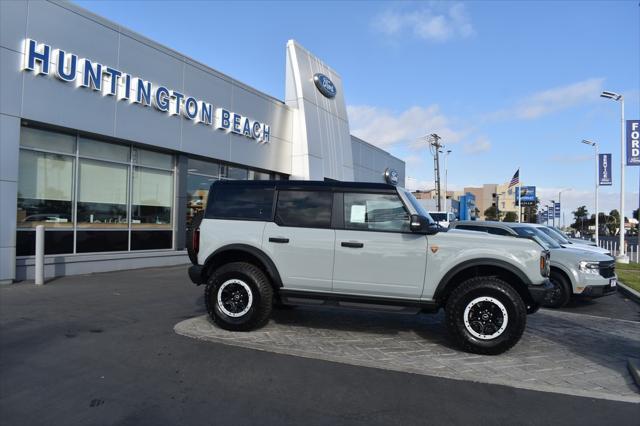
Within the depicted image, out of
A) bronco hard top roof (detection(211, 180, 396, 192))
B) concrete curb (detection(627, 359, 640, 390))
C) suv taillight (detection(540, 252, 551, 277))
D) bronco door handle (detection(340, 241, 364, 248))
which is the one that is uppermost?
bronco hard top roof (detection(211, 180, 396, 192))

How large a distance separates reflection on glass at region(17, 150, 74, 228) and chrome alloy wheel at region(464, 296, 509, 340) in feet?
32.6

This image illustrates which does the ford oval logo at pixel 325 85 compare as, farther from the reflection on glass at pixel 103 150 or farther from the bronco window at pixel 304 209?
the bronco window at pixel 304 209

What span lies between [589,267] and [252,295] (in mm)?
6805

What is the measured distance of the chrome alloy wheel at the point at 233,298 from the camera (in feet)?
20.4

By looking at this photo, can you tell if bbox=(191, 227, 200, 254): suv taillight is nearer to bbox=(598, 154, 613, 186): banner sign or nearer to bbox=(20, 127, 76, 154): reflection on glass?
bbox=(20, 127, 76, 154): reflection on glass

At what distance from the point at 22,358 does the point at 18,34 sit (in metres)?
7.89

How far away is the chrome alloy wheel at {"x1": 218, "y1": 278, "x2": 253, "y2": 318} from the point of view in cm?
621

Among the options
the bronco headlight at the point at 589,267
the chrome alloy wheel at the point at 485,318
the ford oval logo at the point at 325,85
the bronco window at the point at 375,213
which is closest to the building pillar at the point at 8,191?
the bronco window at the point at 375,213

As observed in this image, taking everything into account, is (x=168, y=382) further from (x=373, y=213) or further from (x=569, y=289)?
(x=569, y=289)

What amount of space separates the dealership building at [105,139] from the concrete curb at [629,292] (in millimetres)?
12437

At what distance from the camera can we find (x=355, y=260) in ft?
19.2

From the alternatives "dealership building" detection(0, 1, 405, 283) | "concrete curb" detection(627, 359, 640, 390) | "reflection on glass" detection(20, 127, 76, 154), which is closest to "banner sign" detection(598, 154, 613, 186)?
"dealership building" detection(0, 1, 405, 283)

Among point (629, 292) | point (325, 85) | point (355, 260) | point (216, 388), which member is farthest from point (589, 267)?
point (325, 85)

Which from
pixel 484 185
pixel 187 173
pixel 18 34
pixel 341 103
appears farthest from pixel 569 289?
pixel 484 185
